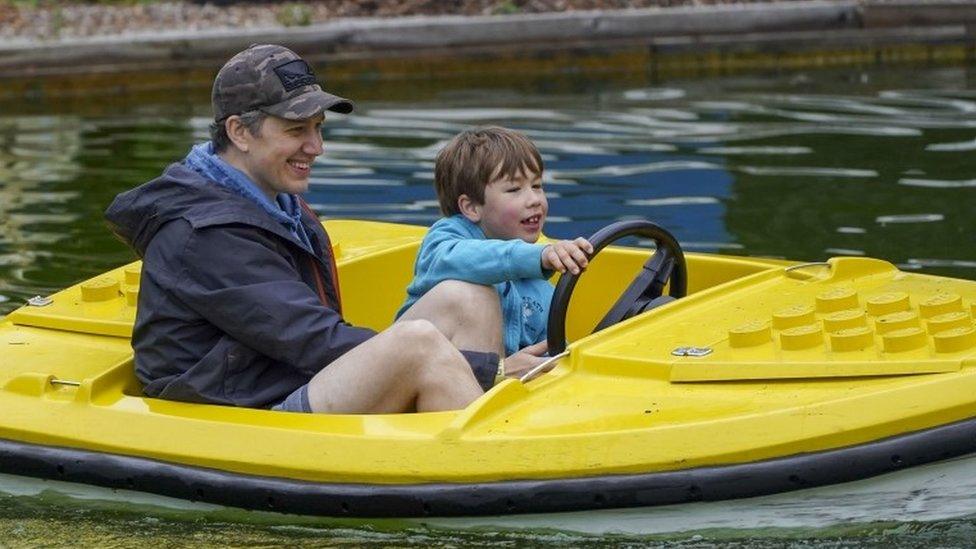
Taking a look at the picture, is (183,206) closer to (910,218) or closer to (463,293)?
(463,293)

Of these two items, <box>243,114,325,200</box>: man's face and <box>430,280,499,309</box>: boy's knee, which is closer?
<box>243,114,325,200</box>: man's face

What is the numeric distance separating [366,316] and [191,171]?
109cm

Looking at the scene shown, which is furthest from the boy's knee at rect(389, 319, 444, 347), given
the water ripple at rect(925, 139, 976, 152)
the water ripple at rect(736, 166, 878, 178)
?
the water ripple at rect(925, 139, 976, 152)

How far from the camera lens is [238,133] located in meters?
4.31

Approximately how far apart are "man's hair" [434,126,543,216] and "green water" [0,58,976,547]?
1022mm

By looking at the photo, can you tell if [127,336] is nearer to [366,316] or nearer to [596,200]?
[366,316]

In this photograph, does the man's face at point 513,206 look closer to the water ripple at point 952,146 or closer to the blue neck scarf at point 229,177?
the blue neck scarf at point 229,177

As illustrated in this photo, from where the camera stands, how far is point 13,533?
4.36 metres

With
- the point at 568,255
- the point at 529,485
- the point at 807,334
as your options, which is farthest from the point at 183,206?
the point at 807,334

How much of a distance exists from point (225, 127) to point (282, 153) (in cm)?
15

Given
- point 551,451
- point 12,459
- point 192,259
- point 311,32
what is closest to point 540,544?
point 551,451

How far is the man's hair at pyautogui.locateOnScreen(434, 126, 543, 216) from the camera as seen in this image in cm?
454

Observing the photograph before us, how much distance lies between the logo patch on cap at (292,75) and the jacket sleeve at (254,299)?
352mm

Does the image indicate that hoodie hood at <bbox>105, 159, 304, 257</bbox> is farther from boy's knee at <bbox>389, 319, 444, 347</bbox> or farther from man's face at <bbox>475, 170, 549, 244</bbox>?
man's face at <bbox>475, 170, 549, 244</bbox>
